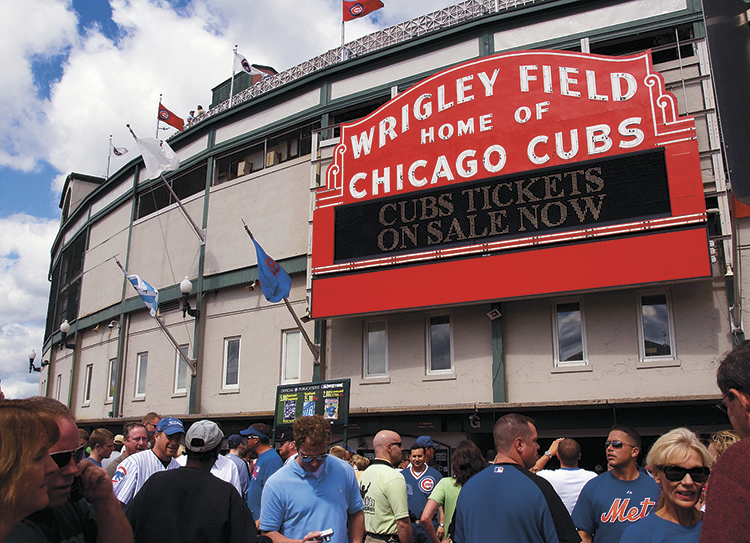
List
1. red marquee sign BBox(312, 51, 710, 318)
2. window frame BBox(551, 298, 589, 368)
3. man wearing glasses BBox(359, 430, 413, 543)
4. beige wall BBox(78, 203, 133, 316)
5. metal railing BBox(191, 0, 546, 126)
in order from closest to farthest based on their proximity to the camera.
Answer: man wearing glasses BBox(359, 430, 413, 543) < red marquee sign BBox(312, 51, 710, 318) < window frame BBox(551, 298, 589, 368) < metal railing BBox(191, 0, 546, 126) < beige wall BBox(78, 203, 133, 316)

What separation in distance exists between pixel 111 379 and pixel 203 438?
23330 millimetres

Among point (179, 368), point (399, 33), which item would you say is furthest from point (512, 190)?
point (179, 368)

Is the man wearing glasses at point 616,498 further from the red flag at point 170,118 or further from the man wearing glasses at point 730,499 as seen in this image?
the red flag at point 170,118

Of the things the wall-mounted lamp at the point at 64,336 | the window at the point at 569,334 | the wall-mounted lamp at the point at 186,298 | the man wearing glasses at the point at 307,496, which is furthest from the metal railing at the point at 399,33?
the man wearing glasses at the point at 307,496

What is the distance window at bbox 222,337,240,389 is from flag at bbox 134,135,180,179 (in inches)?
226

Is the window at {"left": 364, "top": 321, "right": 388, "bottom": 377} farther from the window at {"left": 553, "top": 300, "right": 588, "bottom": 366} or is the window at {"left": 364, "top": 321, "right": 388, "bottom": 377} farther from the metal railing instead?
the metal railing

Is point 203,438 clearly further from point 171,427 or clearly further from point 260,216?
point 260,216

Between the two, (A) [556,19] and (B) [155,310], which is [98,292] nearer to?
(B) [155,310]

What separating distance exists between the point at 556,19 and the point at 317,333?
10.3 metres

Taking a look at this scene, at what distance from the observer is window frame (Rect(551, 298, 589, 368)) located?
46.6ft

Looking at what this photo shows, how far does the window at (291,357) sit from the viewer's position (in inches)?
717

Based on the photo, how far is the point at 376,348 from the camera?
16.9 metres

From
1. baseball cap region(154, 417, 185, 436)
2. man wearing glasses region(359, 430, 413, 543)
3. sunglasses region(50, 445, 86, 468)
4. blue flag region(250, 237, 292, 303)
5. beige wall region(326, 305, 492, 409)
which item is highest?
blue flag region(250, 237, 292, 303)

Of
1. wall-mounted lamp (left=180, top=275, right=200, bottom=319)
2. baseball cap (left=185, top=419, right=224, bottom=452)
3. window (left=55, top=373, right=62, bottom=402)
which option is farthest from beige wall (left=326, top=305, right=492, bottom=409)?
window (left=55, top=373, right=62, bottom=402)
